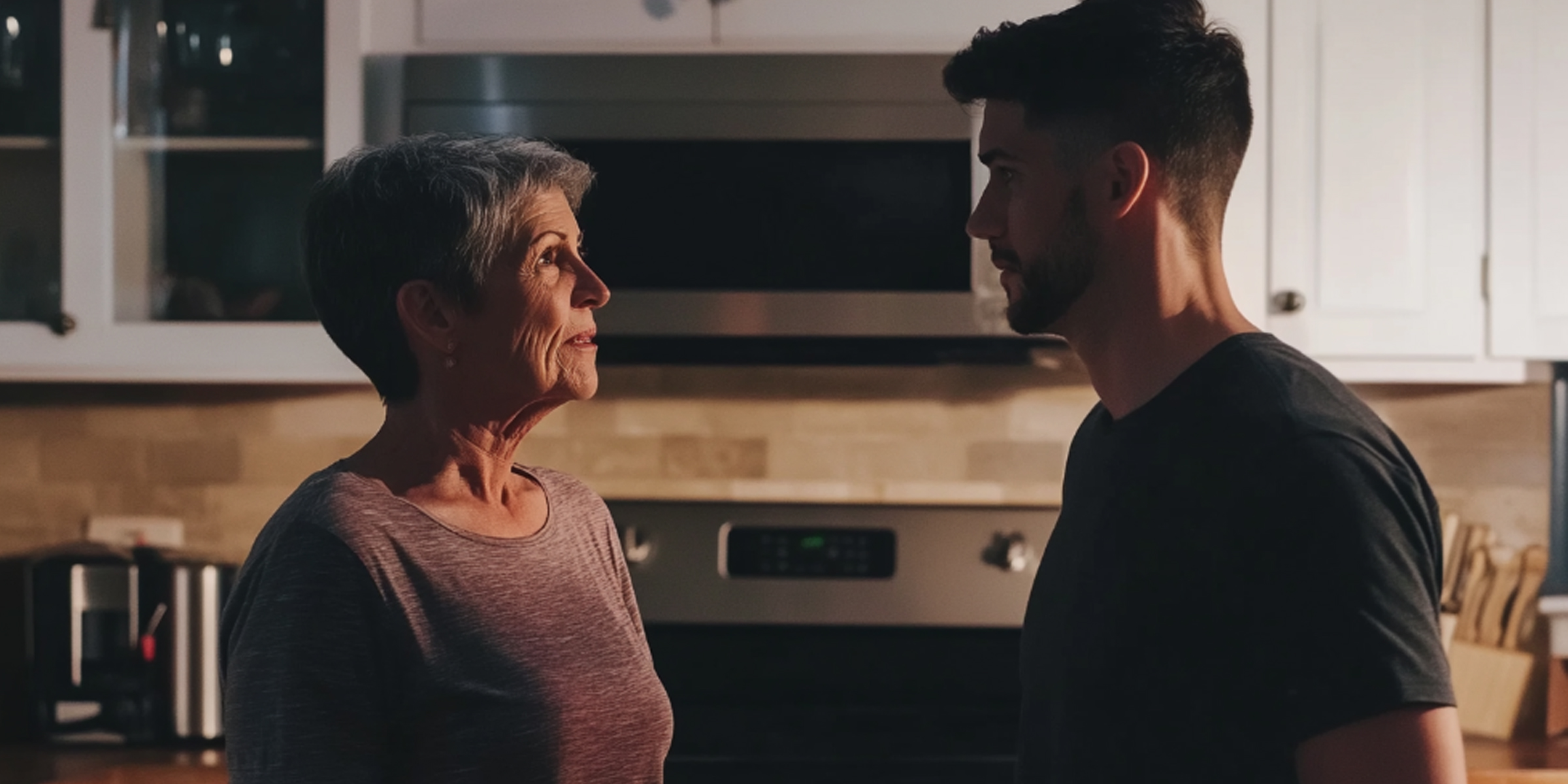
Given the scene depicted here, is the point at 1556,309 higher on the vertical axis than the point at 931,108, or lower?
lower

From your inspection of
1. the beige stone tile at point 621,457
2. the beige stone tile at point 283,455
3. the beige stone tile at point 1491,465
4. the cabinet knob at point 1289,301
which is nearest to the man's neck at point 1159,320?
the cabinet knob at point 1289,301

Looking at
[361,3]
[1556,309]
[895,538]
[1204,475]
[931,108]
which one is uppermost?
[361,3]

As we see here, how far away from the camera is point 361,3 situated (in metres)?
1.98

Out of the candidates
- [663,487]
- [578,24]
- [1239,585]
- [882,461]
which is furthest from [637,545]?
[1239,585]

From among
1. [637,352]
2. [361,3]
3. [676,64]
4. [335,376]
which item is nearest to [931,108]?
[676,64]

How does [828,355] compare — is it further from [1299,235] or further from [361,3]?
[361,3]

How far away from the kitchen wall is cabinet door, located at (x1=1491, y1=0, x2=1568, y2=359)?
0.40m

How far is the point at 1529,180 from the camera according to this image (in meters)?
2.00

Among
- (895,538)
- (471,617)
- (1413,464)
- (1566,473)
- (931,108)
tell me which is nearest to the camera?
(1413,464)

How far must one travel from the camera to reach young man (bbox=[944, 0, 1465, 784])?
0.77 m

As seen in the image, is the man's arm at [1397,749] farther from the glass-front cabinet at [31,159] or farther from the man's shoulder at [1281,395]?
the glass-front cabinet at [31,159]

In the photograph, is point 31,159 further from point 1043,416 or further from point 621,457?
point 1043,416

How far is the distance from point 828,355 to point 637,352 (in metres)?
0.30

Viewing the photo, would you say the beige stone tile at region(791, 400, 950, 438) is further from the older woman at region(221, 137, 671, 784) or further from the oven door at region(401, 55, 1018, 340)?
the older woman at region(221, 137, 671, 784)
